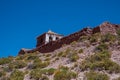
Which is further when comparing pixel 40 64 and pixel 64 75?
pixel 40 64

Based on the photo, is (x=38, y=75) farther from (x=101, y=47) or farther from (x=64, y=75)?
(x=101, y=47)

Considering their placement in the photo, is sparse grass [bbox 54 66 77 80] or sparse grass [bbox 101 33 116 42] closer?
sparse grass [bbox 54 66 77 80]

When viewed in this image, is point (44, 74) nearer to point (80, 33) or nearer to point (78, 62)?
point (78, 62)

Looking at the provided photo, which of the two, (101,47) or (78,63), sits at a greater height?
(101,47)

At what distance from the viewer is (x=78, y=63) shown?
16.7m

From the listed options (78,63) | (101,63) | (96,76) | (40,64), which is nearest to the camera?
(96,76)

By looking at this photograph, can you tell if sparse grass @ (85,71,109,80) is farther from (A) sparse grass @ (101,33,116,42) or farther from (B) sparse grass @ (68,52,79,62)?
(A) sparse grass @ (101,33,116,42)

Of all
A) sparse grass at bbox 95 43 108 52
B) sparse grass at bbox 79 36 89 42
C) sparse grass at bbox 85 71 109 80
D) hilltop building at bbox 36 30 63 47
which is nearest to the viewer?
sparse grass at bbox 85 71 109 80

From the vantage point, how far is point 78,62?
16.9 m

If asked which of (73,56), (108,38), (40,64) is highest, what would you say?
(108,38)

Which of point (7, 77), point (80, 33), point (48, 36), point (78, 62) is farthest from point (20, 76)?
point (48, 36)

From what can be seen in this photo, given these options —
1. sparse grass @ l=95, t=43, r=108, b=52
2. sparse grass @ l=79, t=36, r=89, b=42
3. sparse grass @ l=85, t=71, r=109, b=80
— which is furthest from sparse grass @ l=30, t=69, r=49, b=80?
sparse grass @ l=79, t=36, r=89, b=42

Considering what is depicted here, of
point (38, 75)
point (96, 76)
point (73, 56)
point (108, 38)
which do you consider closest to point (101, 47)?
point (108, 38)

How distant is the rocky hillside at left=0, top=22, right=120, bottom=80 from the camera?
1465 cm
